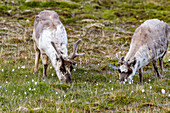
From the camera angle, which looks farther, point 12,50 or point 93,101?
point 12,50

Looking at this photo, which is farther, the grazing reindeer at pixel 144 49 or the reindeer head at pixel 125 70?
the grazing reindeer at pixel 144 49

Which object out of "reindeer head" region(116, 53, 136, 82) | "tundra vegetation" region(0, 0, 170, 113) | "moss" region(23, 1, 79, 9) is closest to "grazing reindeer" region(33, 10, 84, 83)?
"tundra vegetation" region(0, 0, 170, 113)

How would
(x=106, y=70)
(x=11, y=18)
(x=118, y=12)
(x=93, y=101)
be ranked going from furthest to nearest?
1. (x=118, y=12)
2. (x=11, y=18)
3. (x=106, y=70)
4. (x=93, y=101)

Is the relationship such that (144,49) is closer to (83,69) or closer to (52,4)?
(83,69)

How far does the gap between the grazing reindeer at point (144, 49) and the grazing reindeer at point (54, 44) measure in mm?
2369

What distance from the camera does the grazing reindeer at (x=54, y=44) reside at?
12117 millimetres

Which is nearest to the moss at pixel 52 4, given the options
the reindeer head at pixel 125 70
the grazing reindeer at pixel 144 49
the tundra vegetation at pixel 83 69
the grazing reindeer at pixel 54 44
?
the tundra vegetation at pixel 83 69

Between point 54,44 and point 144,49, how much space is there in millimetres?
4419

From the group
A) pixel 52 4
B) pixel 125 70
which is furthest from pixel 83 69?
pixel 52 4

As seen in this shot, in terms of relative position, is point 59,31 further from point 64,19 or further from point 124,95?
point 64,19

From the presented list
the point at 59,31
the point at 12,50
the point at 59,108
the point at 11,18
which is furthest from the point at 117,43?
the point at 59,108

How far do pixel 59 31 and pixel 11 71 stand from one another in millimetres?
3125

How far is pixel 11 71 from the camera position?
13.7m

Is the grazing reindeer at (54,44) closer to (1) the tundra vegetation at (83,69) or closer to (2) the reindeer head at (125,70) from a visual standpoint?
(1) the tundra vegetation at (83,69)
